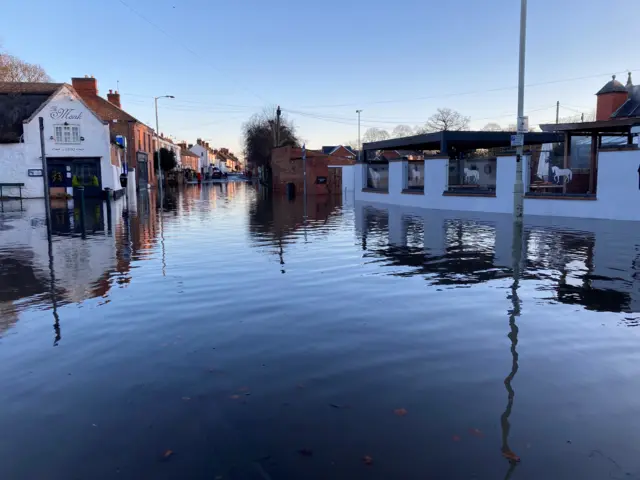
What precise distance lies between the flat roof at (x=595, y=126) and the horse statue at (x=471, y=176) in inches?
143

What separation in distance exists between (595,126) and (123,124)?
48.5m

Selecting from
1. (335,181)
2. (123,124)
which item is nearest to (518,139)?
(335,181)

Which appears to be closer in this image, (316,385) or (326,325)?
(316,385)

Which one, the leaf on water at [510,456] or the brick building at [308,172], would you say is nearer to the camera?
the leaf on water at [510,456]

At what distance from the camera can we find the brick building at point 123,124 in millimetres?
53000

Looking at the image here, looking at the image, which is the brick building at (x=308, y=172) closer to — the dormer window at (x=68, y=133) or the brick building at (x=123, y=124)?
the brick building at (x=123, y=124)

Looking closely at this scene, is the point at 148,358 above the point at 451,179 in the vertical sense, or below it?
below

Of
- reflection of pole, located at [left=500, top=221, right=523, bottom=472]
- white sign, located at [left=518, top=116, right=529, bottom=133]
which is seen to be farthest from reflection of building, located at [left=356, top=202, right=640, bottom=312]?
white sign, located at [left=518, top=116, right=529, bottom=133]

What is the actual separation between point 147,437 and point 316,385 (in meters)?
1.58

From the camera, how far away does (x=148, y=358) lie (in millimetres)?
5676

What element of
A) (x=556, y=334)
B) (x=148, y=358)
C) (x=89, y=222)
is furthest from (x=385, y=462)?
(x=89, y=222)

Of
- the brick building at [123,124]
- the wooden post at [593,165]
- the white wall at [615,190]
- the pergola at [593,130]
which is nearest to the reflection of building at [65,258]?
the white wall at [615,190]

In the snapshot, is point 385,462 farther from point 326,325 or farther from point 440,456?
point 326,325

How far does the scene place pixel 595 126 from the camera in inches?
828
